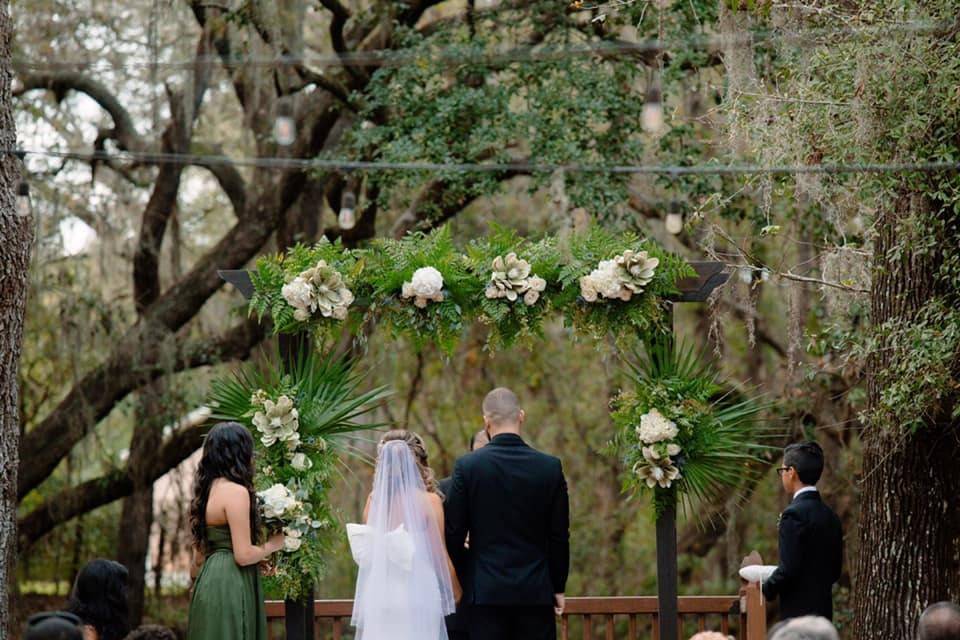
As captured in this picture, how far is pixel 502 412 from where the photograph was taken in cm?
522

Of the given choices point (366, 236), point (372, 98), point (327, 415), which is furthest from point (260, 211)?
point (327, 415)

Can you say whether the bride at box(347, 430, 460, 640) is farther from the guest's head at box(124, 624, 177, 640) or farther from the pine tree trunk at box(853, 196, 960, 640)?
the pine tree trunk at box(853, 196, 960, 640)

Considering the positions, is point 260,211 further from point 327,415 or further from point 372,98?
point 327,415

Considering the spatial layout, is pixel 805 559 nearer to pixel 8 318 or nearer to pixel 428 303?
pixel 428 303

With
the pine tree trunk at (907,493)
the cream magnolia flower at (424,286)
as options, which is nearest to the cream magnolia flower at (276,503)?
the cream magnolia flower at (424,286)

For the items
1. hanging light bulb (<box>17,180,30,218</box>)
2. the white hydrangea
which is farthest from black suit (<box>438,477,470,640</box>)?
hanging light bulb (<box>17,180,30,218</box>)

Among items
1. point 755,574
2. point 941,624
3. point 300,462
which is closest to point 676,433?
point 755,574

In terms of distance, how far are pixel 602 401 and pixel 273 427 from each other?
26.1ft

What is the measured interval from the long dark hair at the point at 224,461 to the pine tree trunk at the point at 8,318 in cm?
99

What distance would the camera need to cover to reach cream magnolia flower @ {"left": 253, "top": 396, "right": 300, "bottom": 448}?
5.78 m

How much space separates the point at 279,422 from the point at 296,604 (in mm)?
867

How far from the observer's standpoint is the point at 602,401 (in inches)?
527

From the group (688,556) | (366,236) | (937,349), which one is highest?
(366,236)

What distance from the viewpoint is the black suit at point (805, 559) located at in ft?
16.6
